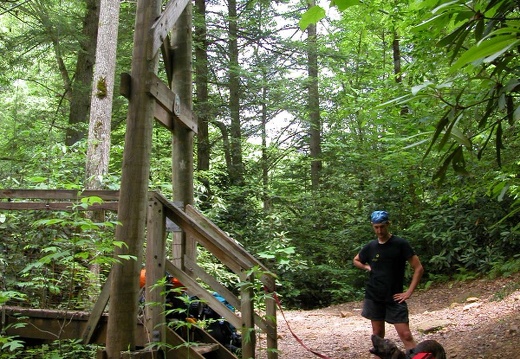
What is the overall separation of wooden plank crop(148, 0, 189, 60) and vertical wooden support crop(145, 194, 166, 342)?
136cm

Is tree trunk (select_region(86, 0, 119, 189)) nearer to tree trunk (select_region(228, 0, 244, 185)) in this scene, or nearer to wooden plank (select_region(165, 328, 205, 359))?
wooden plank (select_region(165, 328, 205, 359))

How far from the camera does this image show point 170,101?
4.86 meters

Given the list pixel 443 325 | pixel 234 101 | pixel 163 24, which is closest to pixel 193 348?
pixel 163 24

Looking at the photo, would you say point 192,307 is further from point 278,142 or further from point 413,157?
point 278,142

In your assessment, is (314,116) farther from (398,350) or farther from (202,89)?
(398,350)

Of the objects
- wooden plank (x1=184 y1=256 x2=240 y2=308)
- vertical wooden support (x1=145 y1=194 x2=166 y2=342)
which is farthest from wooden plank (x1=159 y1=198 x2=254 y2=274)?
wooden plank (x1=184 y1=256 x2=240 y2=308)

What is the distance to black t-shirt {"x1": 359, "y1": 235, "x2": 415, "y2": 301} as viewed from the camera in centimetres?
522

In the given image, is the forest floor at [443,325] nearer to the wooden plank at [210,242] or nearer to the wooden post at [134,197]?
the wooden plank at [210,242]

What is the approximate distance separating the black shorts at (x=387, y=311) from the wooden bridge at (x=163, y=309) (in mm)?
1115

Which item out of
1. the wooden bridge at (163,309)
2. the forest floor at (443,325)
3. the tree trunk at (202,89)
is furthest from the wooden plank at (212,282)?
the tree trunk at (202,89)

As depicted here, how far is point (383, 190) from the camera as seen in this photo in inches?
609

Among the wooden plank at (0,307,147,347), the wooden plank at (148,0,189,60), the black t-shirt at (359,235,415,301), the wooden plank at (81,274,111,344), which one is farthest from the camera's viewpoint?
the black t-shirt at (359,235,415,301)

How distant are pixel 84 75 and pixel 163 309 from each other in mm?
10536

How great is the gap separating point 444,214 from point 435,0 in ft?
43.1
